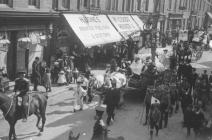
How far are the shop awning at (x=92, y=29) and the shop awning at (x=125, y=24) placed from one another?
0.81m

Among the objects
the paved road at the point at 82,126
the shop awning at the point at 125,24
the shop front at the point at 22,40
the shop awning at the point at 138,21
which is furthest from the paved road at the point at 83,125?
the shop awning at the point at 138,21

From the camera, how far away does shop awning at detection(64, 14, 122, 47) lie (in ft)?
76.5

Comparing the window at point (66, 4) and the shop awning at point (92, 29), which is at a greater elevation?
the window at point (66, 4)

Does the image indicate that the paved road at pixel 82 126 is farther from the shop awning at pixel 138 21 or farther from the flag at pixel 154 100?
the shop awning at pixel 138 21

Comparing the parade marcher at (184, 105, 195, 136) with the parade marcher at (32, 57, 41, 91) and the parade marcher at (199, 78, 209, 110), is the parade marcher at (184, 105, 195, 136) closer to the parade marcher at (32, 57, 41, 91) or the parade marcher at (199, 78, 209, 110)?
the parade marcher at (199, 78, 209, 110)

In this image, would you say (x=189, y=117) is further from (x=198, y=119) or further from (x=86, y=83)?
(x=86, y=83)

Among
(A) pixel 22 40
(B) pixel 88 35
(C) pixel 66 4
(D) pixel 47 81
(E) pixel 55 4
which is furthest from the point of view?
(C) pixel 66 4

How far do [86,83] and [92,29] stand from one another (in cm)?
948

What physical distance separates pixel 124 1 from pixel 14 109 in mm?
23626

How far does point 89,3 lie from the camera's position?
26.9m

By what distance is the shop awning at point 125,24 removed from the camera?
29.6 meters

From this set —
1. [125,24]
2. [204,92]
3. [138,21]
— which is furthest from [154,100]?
[138,21]

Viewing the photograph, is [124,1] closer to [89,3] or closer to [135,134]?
[89,3]

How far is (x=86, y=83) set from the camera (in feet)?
54.5
